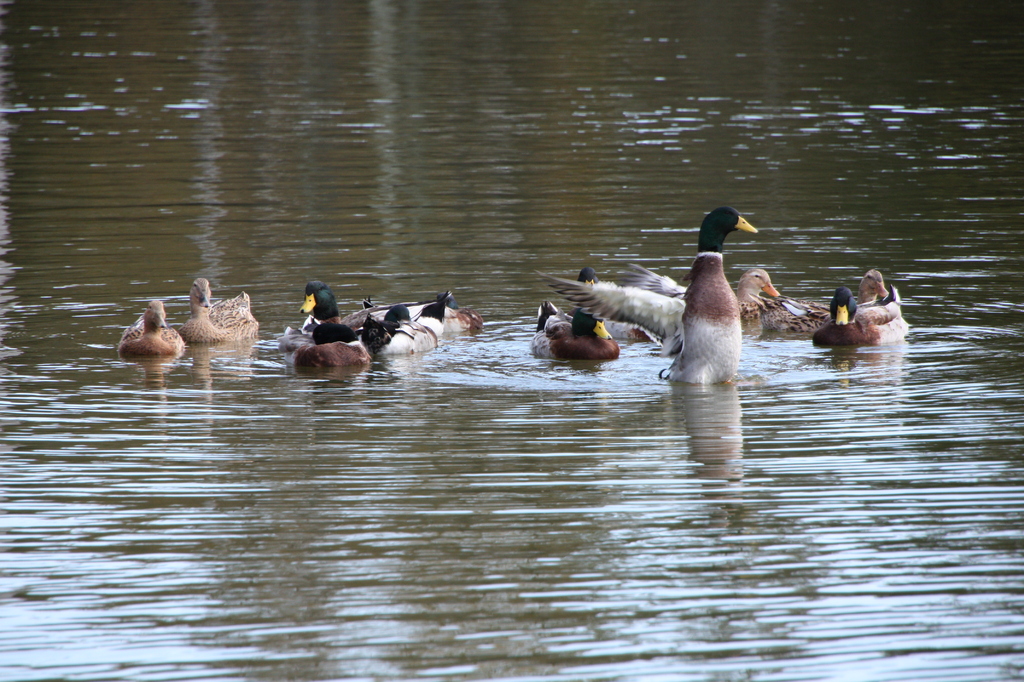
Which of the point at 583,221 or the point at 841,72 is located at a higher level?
the point at 841,72

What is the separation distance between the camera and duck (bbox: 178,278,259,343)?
43.2 feet

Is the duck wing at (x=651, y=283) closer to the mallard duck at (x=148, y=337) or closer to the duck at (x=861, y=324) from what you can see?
the duck at (x=861, y=324)

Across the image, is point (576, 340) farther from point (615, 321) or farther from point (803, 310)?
point (803, 310)

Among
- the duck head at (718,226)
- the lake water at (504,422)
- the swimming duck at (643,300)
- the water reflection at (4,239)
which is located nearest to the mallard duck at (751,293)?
the lake water at (504,422)

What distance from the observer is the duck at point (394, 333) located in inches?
494

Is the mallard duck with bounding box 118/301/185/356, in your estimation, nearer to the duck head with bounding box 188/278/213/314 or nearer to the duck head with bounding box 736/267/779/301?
the duck head with bounding box 188/278/213/314

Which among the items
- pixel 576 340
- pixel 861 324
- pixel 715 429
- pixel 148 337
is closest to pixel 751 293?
pixel 861 324

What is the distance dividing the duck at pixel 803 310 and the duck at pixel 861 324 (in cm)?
39

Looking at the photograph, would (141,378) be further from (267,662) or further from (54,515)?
(267,662)

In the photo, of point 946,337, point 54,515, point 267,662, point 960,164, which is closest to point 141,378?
point 54,515

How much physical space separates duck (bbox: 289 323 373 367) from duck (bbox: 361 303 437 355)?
0.64ft

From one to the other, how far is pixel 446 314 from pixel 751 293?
3.29m

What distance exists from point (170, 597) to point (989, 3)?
2069 inches

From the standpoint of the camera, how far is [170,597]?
21.5 ft
